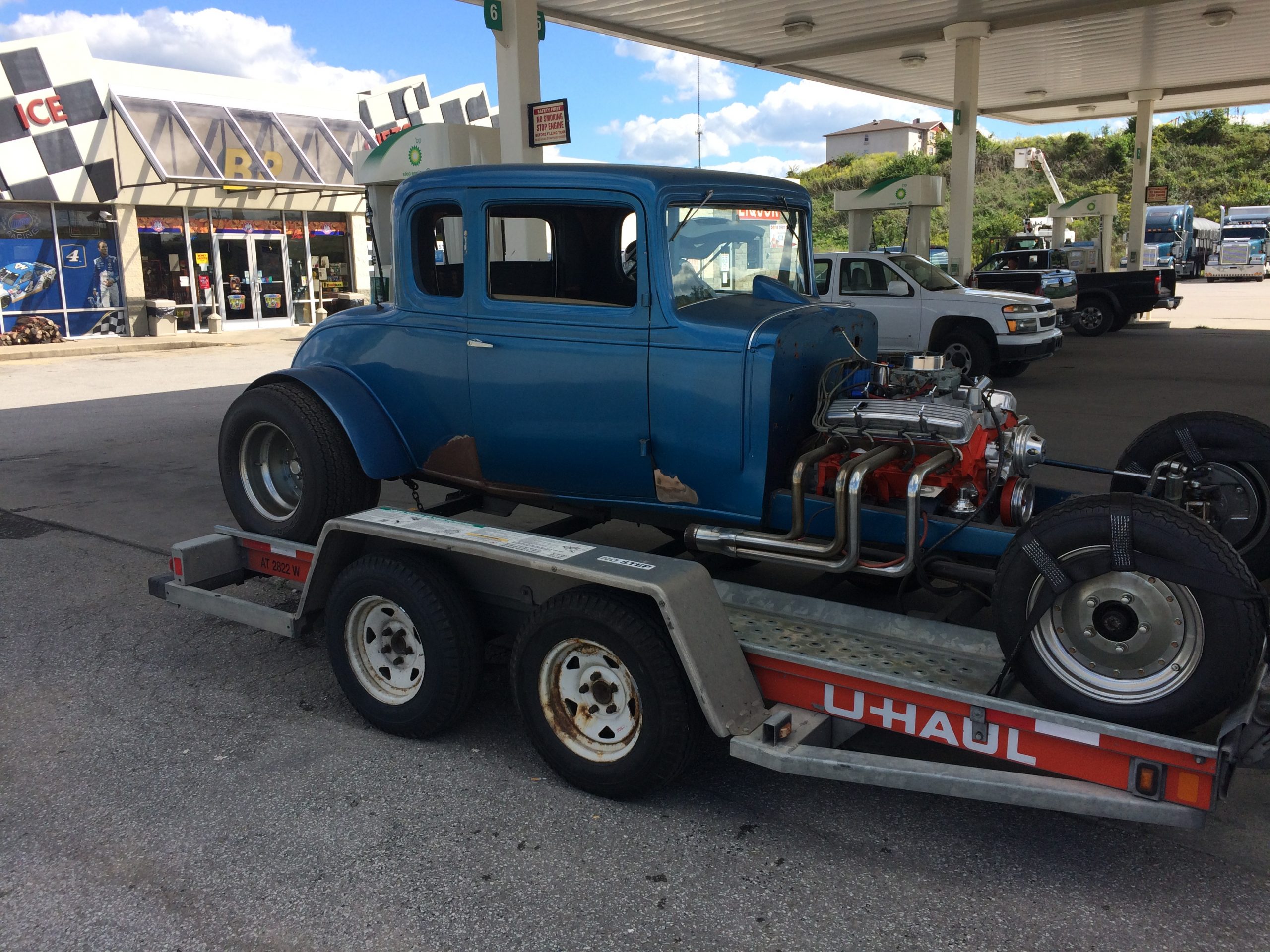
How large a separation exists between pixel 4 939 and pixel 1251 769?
428 centimetres

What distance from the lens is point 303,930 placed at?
2939 mm

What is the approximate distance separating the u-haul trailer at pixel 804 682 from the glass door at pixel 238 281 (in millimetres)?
22154

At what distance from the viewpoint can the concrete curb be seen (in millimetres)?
19938

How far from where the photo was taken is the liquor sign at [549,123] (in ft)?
32.7

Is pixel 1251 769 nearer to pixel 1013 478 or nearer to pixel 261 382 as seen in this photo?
pixel 1013 478

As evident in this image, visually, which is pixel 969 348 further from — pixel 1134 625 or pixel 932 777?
pixel 932 777

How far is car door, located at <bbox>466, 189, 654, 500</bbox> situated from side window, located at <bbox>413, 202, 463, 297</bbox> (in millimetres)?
218

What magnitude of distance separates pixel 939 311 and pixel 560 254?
9.73 m

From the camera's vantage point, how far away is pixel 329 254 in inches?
1046

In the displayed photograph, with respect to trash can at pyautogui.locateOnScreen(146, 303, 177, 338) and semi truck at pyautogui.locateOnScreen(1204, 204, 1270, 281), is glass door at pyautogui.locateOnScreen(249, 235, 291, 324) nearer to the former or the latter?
trash can at pyautogui.locateOnScreen(146, 303, 177, 338)

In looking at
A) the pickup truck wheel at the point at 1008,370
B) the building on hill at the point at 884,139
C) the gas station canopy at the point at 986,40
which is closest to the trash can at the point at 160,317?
the gas station canopy at the point at 986,40

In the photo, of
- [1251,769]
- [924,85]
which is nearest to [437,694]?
[1251,769]

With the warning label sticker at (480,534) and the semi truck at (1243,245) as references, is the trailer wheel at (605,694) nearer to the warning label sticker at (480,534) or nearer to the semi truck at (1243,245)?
the warning label sticker at (480,534)

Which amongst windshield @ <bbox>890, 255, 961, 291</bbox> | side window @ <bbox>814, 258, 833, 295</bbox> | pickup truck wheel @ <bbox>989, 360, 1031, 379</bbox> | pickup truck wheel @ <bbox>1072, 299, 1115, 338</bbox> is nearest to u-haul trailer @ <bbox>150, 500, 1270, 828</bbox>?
side window @ <bbox>814, 258, 833, 295</bbox>
